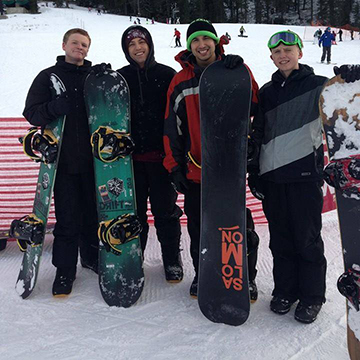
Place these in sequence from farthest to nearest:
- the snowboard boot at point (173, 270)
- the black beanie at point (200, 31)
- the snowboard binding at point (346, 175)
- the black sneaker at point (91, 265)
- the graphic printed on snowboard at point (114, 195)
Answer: the black sneaker at point (91, 265) → the snowboard boot at point (173, 270) → the graphic printed on snowboard at point (114, 195) → the black beanie at point (200, 31) → the snowboard binding at point (346, 175)

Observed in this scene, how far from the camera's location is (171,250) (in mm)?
2773

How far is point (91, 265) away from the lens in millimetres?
2941

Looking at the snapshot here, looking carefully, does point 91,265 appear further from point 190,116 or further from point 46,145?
point 190,116

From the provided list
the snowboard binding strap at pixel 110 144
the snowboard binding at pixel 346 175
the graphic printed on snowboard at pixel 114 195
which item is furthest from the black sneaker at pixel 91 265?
the snowboard binding at pixel 346 175

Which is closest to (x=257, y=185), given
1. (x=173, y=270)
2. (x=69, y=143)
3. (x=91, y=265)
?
(x=173, y=270)

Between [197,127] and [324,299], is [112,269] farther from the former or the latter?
[324,299]

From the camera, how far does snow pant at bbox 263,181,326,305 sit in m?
2.13

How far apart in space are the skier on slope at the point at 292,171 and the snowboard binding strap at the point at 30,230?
1.44m

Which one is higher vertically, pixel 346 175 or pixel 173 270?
pixel 346 175

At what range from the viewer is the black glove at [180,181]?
92.2 inches

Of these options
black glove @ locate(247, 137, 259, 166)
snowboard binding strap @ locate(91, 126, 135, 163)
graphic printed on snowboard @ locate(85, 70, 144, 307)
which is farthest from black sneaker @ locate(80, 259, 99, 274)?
black glove @ locate(247, 137, 259, 166)

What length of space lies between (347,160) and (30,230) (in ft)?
6.59

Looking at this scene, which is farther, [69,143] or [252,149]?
[69,143]

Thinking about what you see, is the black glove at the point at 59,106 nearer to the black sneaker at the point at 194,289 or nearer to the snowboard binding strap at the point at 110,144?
the snowboard binding strap at the point at 110,144
